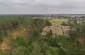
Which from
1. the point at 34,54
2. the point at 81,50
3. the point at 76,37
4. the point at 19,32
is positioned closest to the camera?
the point at 34,54

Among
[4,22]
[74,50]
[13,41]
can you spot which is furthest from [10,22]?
[74,50]

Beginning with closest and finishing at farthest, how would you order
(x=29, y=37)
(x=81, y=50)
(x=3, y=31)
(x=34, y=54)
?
(x=34, y=54) < (x=81, y=50) < (x=29, y=37) < (x=3, y=31)

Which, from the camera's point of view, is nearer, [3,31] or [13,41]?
[13,41]

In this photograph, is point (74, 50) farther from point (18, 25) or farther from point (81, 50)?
point (18, 25)

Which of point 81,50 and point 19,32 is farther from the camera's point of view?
point 19,32

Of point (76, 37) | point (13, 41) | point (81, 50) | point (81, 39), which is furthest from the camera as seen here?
point (76, 37)

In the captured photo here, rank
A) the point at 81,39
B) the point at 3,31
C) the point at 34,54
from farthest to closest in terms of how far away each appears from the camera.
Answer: the point at 3,31, the point at 81,39, the point at 34,54

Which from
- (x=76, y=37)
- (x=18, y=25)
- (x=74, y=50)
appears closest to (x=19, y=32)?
(x=18, y=25)

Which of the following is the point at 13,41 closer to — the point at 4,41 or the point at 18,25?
the point at 4,41
